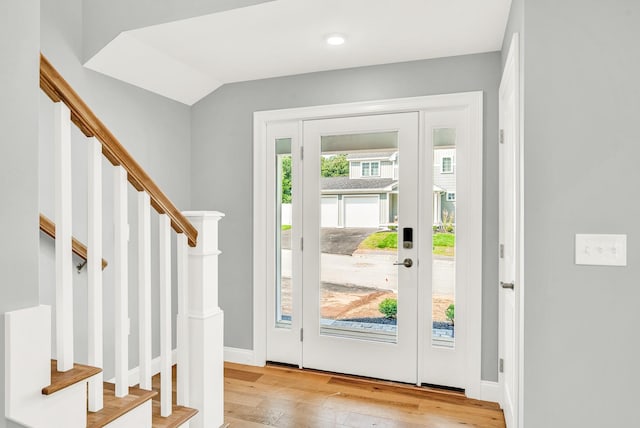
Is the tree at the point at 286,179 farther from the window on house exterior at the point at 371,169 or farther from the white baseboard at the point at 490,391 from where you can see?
the white baseboard at the point at 490,391

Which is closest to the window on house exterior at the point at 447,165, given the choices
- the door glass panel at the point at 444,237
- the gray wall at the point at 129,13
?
the door glass panel at the point at 444,237

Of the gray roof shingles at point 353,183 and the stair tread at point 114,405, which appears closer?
the stair tread at point 114,405

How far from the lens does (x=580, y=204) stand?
64.9 inches

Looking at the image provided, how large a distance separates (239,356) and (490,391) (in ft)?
6.31

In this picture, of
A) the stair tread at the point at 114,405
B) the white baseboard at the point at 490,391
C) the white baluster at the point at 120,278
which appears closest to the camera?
the stair tread at the point at 114,405

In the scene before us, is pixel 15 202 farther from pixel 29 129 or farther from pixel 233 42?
pixel 233 42

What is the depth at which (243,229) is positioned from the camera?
11.1 feet

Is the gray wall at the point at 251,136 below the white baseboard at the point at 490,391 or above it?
above

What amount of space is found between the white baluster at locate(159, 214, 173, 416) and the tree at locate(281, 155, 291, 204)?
60.3 inches

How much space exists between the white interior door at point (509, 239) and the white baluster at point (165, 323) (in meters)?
1.58

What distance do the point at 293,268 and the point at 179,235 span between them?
1.45 m

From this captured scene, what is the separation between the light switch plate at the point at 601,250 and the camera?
5.26 ft

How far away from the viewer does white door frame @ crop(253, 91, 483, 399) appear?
2.75 m

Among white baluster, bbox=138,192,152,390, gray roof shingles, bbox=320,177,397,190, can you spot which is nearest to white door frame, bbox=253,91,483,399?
gray roof shingles, bbox=320,177,397,190
